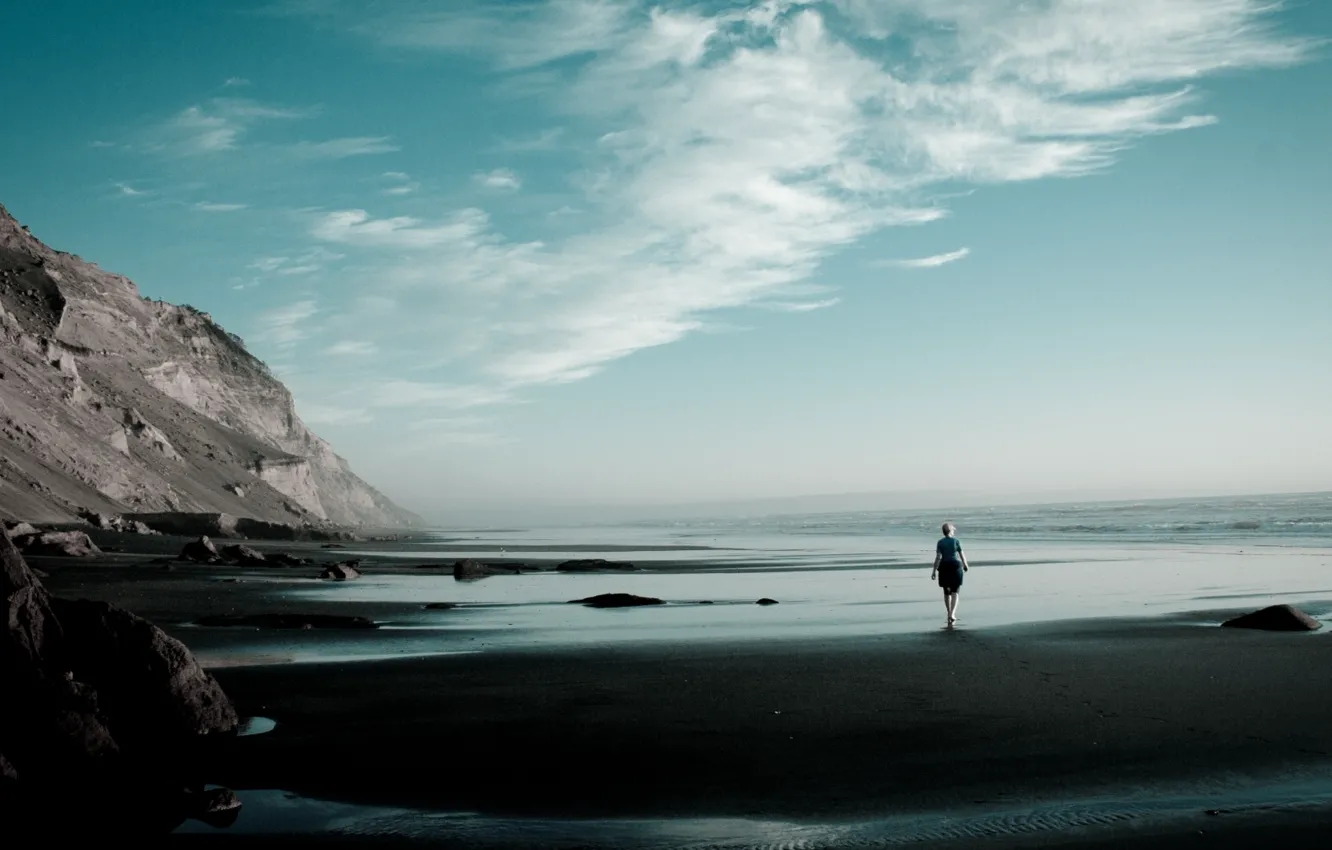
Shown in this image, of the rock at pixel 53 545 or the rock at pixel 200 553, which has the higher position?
the rock at pixel 53 545

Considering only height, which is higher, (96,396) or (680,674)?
(96,396)

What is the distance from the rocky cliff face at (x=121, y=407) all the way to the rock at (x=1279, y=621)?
39258mm

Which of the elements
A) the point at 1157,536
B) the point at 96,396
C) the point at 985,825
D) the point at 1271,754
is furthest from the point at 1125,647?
the point at 96,396

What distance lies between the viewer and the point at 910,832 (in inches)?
230

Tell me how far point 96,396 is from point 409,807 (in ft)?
237

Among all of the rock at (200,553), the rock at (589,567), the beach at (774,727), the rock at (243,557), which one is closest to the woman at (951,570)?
the beach at (774,727)

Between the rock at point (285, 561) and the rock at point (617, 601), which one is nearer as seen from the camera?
the rock at point (617, 601)

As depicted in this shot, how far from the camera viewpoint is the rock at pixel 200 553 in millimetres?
30953

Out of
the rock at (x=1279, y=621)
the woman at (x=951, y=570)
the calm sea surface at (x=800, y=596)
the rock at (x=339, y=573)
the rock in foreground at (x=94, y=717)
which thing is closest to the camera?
the rock in foreground at (x=94, y=717)

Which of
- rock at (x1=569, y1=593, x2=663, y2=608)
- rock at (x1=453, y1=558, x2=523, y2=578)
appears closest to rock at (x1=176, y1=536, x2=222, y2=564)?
rock at (x1=453, y1=558, x2=523, y2=578)

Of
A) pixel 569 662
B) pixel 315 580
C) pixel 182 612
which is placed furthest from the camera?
pixel 315 580

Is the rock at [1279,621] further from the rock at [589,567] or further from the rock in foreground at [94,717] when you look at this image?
the rock at [589,567]

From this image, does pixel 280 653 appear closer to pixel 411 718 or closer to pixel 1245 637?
pixel 411 718

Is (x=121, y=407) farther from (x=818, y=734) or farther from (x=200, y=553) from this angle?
(x=818, y=734)
